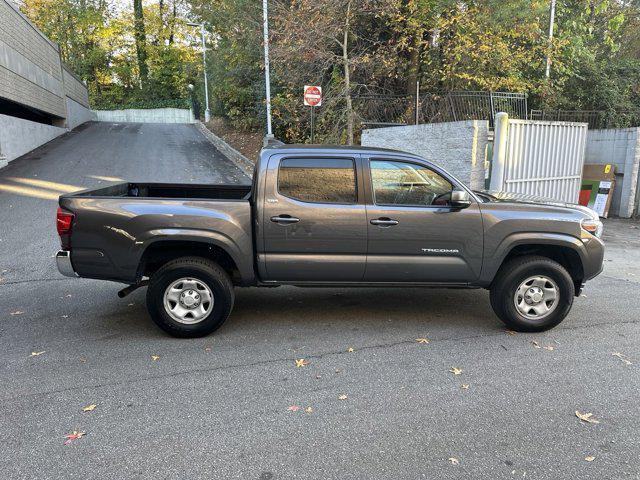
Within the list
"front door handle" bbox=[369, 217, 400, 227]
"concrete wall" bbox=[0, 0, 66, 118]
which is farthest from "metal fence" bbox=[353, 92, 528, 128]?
"concrete wall" bbox=[0, 0, 66, 118]

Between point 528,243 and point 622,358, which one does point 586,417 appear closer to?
point 622,358

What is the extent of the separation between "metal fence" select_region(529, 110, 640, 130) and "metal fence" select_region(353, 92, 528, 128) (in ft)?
2.67

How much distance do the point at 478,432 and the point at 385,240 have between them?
2.01 m

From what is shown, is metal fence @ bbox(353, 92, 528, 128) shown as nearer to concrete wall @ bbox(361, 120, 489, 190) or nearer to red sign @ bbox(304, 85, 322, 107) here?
concrete wall @ bbox(361, 120, 489, 190)

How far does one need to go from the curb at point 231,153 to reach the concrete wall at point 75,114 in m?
7.45

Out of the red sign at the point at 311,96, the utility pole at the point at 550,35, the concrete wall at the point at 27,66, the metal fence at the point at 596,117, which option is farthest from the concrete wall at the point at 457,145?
the concrete wall at the point at 27,66

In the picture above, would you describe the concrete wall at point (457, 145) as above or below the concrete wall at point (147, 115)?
below

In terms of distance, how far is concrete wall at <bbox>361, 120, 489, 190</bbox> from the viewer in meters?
9.87

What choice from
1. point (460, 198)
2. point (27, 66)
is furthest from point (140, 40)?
point (460, 198)

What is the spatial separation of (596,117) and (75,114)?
2745cm

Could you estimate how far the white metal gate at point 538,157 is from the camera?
32.9 feet

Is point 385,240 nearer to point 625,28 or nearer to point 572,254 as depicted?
point 572,254

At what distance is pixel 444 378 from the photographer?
3857mm

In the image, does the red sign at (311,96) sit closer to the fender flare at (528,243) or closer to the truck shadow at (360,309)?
the truck shadow at (360,309)
